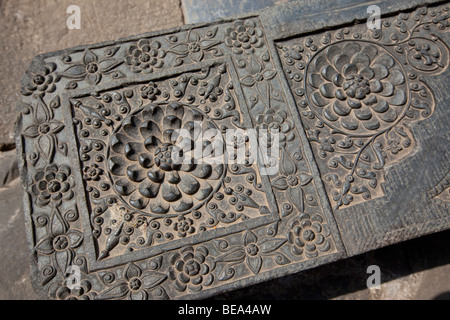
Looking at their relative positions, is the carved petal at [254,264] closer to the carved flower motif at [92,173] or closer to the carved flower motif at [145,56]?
the carved flower motif at [92,173]

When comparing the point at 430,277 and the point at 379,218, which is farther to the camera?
the point at 430,277

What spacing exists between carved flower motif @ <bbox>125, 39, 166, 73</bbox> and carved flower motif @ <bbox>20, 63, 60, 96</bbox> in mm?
412

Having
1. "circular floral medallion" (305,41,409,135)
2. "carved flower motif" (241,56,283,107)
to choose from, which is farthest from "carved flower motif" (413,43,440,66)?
"carved flower motif" (241,56,283,107)

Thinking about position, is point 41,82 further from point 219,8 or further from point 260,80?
point 219,8

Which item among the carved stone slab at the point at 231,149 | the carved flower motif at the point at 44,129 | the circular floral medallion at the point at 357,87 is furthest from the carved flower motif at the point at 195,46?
the carved flower motif at the point at 44,129

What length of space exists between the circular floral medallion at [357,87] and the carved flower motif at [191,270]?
0.99 meters

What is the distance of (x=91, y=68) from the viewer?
2.05 m

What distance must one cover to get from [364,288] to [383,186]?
760 mm

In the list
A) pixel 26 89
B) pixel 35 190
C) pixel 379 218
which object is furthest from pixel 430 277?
pixel 26 89

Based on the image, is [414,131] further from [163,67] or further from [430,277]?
[163,67]

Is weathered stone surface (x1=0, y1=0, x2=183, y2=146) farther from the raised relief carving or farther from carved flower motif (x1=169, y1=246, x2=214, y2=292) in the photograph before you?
carved flower motif (x1=169, y1=246, x2=214, y2=292)

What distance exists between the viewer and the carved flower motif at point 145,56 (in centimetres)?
207

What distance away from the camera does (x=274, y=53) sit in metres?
2.12

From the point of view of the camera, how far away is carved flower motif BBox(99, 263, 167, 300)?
5.79 feet
